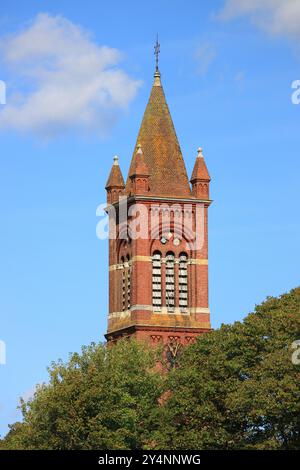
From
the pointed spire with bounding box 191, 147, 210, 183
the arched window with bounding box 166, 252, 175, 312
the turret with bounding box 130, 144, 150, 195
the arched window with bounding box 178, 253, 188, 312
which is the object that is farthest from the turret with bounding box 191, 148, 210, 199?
the arched window with bounding box 166, 252, 175, 312

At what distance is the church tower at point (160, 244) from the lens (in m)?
140

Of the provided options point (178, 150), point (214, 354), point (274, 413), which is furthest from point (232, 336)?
point (178, 150)

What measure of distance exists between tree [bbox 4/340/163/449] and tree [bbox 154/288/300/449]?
1.96 meters

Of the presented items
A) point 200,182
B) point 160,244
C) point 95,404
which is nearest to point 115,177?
point 200,182

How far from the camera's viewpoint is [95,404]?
119438 millimetres

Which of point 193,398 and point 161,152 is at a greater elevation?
point 161,152

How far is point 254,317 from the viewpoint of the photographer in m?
120

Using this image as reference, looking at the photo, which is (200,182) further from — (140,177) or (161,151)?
(140,177)

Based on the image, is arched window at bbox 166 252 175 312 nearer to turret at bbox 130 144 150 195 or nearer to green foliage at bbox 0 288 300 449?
turret at bbox 130 144 150 195

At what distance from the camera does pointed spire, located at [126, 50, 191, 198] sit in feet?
468

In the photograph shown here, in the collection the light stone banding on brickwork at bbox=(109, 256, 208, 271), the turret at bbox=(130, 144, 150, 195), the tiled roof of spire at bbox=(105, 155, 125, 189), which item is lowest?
the light stone banding on brickwork at bbox=(109, 256, 208, 271)

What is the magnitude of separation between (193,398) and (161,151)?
28.4 metres
